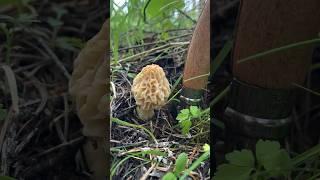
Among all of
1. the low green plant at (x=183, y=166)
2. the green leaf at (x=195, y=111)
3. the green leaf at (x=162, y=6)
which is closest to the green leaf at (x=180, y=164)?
the low green plant at (x=183, y=166)

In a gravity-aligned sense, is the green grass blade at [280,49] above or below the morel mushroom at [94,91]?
above

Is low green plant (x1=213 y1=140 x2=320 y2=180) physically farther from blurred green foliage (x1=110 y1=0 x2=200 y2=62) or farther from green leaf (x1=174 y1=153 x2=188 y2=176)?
blurred green foliage (x1=110 y1=0 x2=200 y2=62)

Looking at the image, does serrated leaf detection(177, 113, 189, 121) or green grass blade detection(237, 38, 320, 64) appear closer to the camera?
green grass blade detection(237, 38, 320, 64)

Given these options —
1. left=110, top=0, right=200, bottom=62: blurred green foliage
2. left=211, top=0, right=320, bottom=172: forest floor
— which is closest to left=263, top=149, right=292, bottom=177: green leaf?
left=211, top=0, right=320, bottom=172: forest floor

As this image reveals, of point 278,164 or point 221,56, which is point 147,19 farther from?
point 278,164

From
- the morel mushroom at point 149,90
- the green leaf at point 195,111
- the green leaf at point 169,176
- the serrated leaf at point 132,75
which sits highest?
the serrated leaf at point 132,75

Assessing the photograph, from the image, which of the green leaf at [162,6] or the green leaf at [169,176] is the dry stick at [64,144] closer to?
the green leaf at [169,176]
